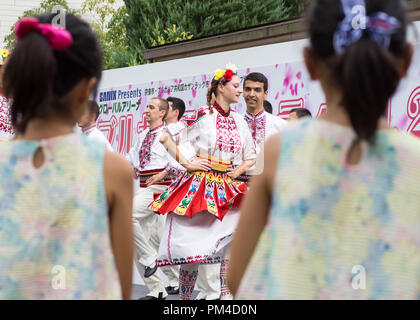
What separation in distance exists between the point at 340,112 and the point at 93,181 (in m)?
0.57

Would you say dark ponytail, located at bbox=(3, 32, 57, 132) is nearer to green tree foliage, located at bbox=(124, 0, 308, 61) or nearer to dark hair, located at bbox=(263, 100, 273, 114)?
dark hair, located at bbox=(263, 100, 273, 114)

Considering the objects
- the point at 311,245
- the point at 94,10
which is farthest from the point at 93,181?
the point at 94,10

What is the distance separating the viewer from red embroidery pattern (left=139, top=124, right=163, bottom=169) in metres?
8.30

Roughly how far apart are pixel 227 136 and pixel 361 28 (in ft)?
15.3


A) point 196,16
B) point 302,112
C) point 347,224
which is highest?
point 196,16

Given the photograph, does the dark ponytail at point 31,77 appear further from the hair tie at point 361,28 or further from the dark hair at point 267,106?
the dark hair at point 267,106

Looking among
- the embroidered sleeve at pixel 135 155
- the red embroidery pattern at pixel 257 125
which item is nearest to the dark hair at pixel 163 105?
the embroidered sleeve at pixel 135 155

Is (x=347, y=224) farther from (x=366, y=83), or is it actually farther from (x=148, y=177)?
(x=148, y=177)

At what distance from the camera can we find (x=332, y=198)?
5.06 feet

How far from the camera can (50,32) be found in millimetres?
1757

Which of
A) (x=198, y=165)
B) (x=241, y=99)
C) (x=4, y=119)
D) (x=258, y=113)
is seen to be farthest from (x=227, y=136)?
(x=4, y=119)

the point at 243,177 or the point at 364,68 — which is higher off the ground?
the point at 243,177

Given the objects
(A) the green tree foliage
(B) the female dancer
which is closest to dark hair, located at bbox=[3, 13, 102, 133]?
(B) the female dancer

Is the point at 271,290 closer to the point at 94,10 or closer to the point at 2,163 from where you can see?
the point at 2,163
